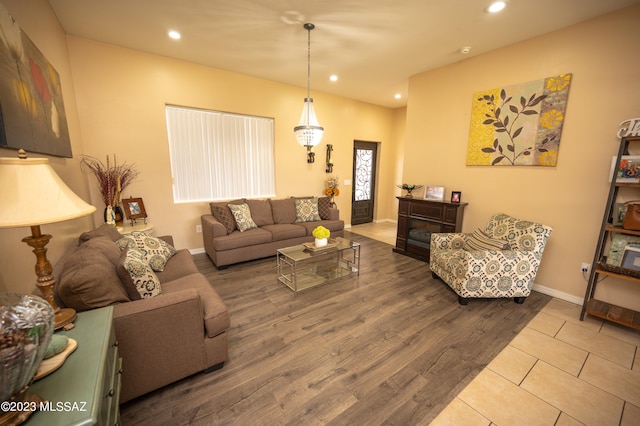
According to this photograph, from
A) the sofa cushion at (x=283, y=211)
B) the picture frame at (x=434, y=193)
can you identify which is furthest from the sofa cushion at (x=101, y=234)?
the picture frame at (x=434, y=193)

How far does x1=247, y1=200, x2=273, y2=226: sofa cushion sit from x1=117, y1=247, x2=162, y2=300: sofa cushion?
2483mm

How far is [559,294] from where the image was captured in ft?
9.59

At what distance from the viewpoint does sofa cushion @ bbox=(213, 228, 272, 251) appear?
11.4ft

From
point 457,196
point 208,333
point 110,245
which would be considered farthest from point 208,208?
point 457,196

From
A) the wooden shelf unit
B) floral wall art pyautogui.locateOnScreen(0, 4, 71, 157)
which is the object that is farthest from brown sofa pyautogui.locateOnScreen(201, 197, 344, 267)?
the wooden shelf unit

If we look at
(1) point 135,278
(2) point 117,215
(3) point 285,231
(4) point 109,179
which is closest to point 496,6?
(3) point 285,231

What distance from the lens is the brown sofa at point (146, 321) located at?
1.38m

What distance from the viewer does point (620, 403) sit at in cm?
163

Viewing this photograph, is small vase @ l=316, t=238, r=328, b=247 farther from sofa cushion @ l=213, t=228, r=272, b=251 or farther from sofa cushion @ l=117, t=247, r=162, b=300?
sofa cushion @ l=117, t=247, r=162, b=300

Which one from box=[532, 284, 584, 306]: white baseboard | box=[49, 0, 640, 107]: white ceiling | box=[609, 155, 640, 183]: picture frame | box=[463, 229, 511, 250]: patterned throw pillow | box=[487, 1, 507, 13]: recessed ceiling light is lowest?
box=[532, 284, 584, 306]: white baseboard

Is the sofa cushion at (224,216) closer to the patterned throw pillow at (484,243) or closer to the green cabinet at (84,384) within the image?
the green cabinet at (84,384)

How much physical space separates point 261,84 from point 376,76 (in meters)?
1.99

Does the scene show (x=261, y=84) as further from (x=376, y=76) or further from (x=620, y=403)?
(x=620, y=403)

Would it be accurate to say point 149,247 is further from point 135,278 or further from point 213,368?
point 213,368
